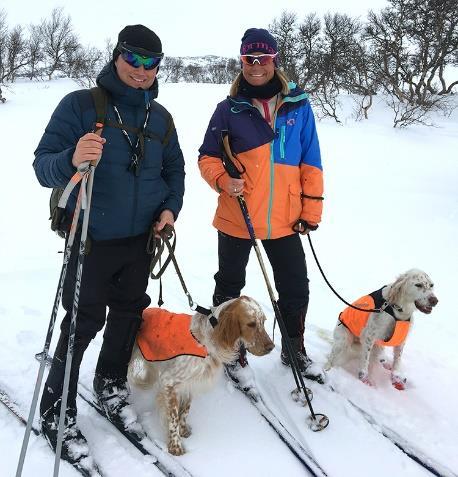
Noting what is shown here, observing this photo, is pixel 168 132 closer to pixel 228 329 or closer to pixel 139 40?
pixel 139 40

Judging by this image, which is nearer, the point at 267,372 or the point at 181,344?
the point at 181,344

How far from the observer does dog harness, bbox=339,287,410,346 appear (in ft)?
9.92

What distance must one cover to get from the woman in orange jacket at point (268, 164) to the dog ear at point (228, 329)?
0.59 m

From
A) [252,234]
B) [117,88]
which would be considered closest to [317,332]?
[252,234]

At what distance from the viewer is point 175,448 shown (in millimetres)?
2393

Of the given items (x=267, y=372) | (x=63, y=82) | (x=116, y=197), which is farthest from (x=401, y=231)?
(x=63, y=82)

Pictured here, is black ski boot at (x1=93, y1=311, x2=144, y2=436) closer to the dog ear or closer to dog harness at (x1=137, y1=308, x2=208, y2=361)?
dog harness at (x1=137, y1=308, x2=208, y2=361)

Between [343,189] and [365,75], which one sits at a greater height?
[365,75]

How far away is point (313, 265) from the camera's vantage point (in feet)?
17.6

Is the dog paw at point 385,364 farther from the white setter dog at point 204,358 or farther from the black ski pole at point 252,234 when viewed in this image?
the white setter dog at point 204,358

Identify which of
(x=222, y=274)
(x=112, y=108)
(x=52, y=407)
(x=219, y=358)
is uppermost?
(x=112, y=108)

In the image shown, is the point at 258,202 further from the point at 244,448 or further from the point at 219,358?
the point at 244,448

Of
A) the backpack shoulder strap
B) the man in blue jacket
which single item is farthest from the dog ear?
the backpack shoulder strap

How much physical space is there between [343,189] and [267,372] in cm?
646
